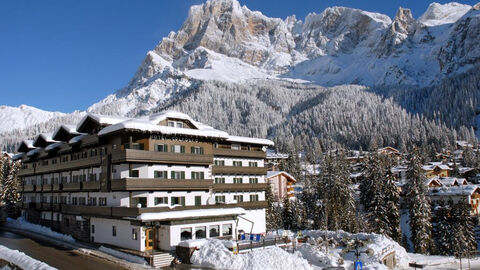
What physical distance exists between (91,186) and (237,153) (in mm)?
22924

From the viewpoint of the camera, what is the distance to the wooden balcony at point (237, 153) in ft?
208

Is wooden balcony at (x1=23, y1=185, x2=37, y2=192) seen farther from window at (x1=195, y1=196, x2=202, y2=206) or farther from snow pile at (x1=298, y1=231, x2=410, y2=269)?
snow pile at (x1=298, y1=231, x2=410, y2=269)

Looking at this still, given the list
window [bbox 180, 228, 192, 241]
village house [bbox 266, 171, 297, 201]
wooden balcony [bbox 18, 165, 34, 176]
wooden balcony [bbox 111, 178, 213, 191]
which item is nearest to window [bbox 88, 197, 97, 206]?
wooden balcony [bbox 111, 178, 213, 191]

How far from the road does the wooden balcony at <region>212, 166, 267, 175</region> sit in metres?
23.8

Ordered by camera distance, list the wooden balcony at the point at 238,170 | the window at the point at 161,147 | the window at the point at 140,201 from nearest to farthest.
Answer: the window at the point at 140,201 < the window at the point at 161,147 < the wooden balcony at the point at 238,170

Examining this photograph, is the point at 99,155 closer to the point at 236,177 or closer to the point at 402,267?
the point at 236,177

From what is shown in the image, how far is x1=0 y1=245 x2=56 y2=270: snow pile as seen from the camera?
100 feet

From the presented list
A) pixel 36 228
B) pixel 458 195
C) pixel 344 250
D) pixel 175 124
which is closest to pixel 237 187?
pixel 175 124

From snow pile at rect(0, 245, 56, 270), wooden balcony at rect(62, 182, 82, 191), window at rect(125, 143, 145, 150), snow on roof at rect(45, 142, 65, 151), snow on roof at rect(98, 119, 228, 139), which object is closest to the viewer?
snow pile at rect(0, 245, 56, 270)

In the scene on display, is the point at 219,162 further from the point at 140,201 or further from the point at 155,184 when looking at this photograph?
the point at 140,201

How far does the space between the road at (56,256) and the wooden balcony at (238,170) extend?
23.8 metres

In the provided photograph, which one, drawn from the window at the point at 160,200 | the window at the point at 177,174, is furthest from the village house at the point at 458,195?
the window at the point at 160,200

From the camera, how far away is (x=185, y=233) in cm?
4497

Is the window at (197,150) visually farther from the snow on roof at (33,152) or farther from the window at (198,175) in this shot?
the snow on roof at (33,152)
